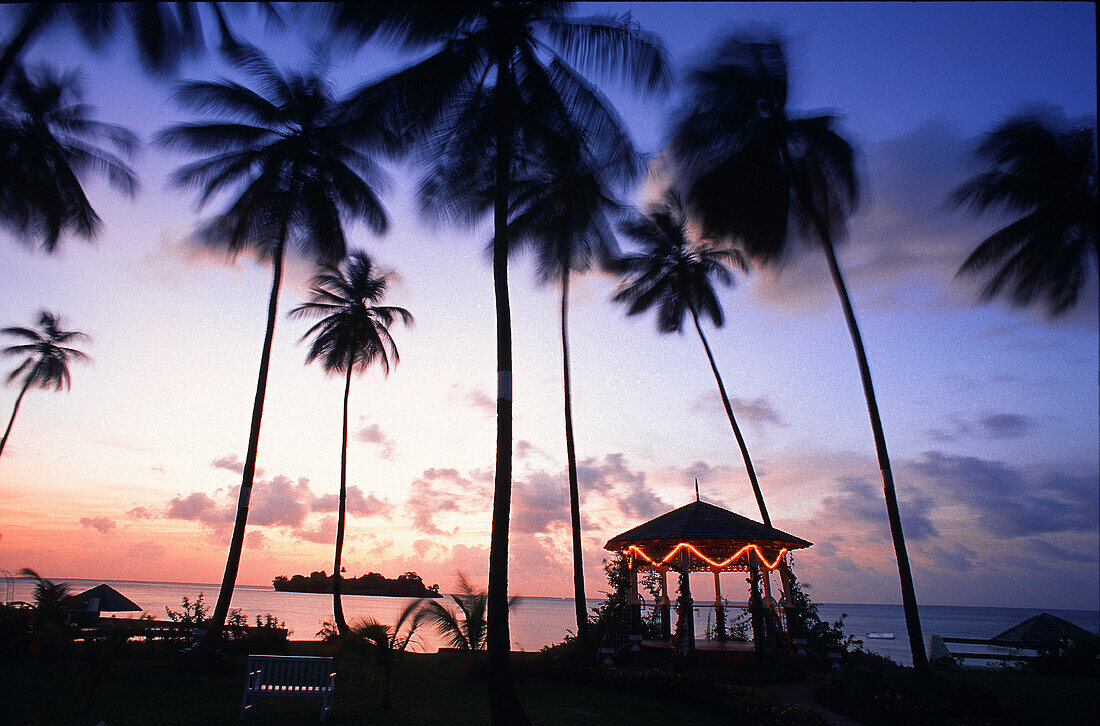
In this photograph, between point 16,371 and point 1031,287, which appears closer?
point 1031,287

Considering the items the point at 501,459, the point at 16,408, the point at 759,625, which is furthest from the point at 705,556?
the point at 16,408

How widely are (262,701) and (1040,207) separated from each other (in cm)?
2128

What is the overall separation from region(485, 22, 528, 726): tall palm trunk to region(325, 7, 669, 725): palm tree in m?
0.03

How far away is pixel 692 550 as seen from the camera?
1689 cm

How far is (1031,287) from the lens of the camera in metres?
17.1

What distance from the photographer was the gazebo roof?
16047 millimetres

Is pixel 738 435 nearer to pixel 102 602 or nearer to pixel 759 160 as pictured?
pixel 759 160

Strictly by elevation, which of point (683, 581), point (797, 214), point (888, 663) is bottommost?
point (888, 663)

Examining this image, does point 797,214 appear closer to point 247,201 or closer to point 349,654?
point 247,201

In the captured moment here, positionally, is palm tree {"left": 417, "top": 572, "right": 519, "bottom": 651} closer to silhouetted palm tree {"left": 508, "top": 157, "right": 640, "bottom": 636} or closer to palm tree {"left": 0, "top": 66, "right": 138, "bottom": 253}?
silhouetted palm tree {"left": 508, "top": 157, "right": 640, "bottom": 636}

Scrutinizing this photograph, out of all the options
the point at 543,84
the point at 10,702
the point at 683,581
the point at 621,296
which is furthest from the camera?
the point at 621,296

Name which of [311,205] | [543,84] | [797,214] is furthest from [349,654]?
[797,214]

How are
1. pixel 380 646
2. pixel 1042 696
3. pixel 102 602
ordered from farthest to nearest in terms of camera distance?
pixel 102 602 < pixel 1042 696 < pixel 380 646

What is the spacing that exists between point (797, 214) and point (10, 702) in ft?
62.8
